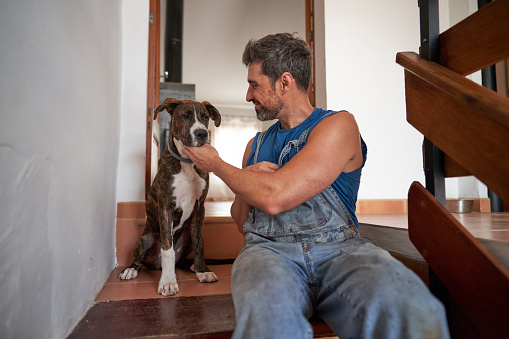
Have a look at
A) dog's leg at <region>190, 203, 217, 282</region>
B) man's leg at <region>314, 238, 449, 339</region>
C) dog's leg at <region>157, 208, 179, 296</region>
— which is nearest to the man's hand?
man's leg at <region>314, 238, 449, 339</region>

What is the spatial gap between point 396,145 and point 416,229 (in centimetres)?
234

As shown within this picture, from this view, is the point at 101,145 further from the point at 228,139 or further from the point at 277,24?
the point at 228,139

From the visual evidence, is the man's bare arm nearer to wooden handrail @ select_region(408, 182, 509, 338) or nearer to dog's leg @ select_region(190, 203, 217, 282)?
wooden handrail @ select_region(408, 182, 509, 338)

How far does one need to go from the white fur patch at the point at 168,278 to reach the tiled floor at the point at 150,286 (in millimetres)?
32

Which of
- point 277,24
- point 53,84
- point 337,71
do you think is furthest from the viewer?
point 277,24

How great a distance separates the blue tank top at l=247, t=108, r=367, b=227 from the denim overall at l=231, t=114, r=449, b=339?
0.14 ft

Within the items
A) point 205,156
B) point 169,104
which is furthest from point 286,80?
point 169,104

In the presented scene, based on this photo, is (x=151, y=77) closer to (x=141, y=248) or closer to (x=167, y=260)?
(x=141, y=248)

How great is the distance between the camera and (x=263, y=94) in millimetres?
1577

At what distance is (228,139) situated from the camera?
11.4 metres

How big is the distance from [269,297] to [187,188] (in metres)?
1.33

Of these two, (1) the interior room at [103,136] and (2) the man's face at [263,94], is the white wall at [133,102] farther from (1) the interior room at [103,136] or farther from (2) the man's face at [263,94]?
(2) the man's face at [263,94]

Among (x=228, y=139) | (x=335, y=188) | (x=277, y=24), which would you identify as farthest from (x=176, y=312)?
(x=228, y=139)

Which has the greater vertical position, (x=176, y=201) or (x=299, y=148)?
(x=299, y=148)
